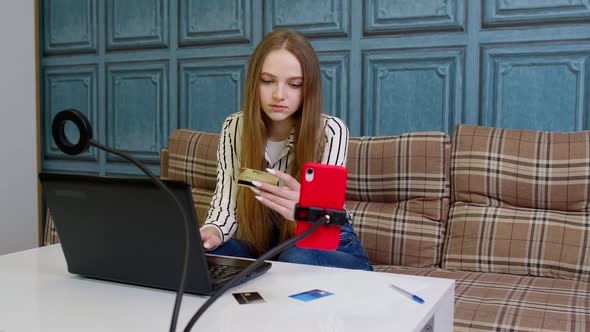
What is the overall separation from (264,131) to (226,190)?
0.19 meters

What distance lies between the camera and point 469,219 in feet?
6.49

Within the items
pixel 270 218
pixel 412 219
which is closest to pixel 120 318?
pixel 270 218

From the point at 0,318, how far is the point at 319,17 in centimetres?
196

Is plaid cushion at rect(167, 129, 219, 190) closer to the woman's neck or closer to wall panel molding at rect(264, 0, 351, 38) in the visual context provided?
wall panel molding at rect(264, 0, 351, 38)

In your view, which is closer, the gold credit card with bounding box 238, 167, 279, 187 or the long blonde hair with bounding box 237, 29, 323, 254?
the gold credit card with bounding box 238, 167, 279, 187

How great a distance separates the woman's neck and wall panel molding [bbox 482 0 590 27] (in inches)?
40.9

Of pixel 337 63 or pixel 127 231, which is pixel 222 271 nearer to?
pixel 127 231

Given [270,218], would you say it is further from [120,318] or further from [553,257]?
[553,257]

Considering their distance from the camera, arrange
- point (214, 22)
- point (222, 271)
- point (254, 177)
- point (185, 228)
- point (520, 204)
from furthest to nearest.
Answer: point (214, 22) → point (520, 204) → point (254, 177) → point (222, 271) → point (185, 228)

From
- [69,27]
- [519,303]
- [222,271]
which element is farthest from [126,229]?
[69,27]

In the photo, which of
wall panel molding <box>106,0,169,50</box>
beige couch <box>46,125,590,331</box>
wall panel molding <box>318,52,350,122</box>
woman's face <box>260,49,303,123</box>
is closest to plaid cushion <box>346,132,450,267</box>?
beige couch <box>46,125,590,331</box>

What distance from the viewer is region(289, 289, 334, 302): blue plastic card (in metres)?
0.95

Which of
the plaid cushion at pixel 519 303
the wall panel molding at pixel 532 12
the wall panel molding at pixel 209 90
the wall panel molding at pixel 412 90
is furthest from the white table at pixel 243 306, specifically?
the wall panel molding at pixel 209 90

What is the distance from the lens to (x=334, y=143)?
1.57 m
